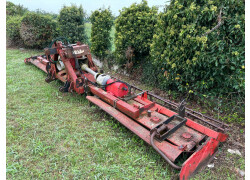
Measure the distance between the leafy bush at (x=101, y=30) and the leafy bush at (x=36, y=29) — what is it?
411cm

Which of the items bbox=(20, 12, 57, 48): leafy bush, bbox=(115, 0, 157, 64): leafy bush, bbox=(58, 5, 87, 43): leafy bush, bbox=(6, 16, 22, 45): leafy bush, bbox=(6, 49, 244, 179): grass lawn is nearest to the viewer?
bbox=(6, 49, 244, 179): grass lawn

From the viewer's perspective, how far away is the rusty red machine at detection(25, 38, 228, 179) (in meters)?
2.92

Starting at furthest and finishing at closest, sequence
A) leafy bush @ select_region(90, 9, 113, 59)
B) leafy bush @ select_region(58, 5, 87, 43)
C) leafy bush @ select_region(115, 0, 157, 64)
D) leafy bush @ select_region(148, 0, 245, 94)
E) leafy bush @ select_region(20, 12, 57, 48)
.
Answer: leafy bush @ select_region(20, 12, 57, 48)
leafy bush @ select_region(58, 5, 87, 43)
leafy bush @ select_region(90, 9, 113, 59)
leafy bush @ select_region(115, 0, 157, 64)
leafy bush @ select_region(148, 0, 245, 94)

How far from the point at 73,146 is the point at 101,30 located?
569cm

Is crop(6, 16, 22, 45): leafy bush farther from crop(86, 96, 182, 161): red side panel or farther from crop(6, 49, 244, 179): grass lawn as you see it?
crop(86, 96, 182, 161): red side panel

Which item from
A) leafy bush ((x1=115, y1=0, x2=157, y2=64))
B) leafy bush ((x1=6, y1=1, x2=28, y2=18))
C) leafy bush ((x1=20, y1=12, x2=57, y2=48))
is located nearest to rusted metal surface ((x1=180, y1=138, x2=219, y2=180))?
leafy bush ((x1=115, y1=0, x2=157, y2=64))

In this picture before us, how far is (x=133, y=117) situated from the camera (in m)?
Answer: 3.70

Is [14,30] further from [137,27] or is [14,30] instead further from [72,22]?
[137,27]

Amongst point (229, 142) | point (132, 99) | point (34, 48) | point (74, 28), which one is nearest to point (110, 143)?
point (132, 99)

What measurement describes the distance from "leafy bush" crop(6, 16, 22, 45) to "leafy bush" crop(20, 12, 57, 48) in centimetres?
94

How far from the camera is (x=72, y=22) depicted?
9766 mm

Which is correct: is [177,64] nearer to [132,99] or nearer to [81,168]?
[132,99]

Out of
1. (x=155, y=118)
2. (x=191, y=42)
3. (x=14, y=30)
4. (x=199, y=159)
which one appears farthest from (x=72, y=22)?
(x=199, y=159)

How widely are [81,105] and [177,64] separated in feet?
9.22
